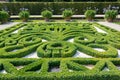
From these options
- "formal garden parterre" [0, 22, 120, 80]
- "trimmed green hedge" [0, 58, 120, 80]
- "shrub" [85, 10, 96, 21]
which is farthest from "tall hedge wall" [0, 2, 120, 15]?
"trimmed green hedge" [0, 58, 120, 80]

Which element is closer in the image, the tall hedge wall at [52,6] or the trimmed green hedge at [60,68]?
the trimmed green hedge at [60,68]

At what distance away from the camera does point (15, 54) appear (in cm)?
604

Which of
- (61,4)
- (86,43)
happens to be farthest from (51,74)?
(61,4)

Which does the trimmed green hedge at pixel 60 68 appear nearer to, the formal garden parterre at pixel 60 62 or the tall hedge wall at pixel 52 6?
the formal garden parterre at pixel 60 62

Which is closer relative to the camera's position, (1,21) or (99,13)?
(1,21)

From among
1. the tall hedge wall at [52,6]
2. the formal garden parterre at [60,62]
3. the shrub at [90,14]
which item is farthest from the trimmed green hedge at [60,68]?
the tall hedge wall at [52,6]

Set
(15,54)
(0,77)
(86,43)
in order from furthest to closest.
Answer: (86,43) < (15,54) < (0,77)

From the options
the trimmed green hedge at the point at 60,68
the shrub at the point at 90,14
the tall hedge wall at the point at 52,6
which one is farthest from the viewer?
the tall hedge wall at the point at 52,6

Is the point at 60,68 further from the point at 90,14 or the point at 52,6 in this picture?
the point at 52,6

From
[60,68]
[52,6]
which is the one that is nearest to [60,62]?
[60,68]

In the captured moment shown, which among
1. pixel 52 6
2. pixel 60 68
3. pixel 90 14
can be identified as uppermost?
pixel 52 6

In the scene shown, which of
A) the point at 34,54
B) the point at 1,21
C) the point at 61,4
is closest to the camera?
the point at 34,54

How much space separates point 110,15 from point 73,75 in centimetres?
1226

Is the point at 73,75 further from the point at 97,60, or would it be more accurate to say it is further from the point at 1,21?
the point at 1,21
